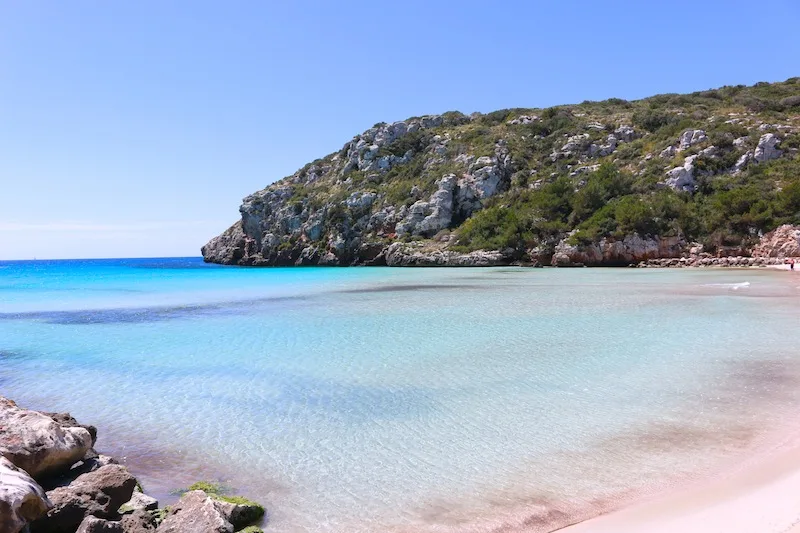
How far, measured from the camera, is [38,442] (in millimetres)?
5043

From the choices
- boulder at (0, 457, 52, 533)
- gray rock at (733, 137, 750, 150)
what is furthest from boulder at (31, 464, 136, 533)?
gray rock at (733, 137, 750, 150)

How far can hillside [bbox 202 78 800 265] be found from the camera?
45.1 meters

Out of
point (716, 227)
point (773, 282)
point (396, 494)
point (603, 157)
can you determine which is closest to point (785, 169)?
point (716, 227)

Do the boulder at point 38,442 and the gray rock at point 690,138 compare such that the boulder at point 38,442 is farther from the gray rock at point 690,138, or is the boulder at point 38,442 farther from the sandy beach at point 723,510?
the gray rock at point 690,138

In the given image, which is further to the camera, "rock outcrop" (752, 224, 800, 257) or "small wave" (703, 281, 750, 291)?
"rock outcrop" (752, 224, 800, 257)

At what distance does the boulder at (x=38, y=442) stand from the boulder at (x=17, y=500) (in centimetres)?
54

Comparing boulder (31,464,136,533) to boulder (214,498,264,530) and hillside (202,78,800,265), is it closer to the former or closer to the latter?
boulder (214,498,264,530)

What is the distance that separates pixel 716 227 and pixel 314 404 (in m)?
45.6

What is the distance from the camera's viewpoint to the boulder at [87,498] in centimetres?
438

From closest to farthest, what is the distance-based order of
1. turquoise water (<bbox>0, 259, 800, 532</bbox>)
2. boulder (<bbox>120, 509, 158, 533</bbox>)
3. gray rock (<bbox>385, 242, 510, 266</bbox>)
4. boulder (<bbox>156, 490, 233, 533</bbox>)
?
boulder (<bbox>156, 490, 233, 533</bbox>), boulder (<bbox>120, 509, 158, 533</bbox>), turquoise water (<bbox>0, 259, 800, 532</bbox>), gray rock (<bbox>385, 242, 510, 266</bbox>)

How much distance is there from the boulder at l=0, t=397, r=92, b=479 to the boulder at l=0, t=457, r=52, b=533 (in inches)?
21.2

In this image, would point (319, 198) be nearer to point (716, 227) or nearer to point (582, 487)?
point (716, 227)

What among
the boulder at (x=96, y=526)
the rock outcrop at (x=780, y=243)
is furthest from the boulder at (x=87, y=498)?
the rock outcrop at (x=780, y=243)

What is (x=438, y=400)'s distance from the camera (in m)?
8.31
